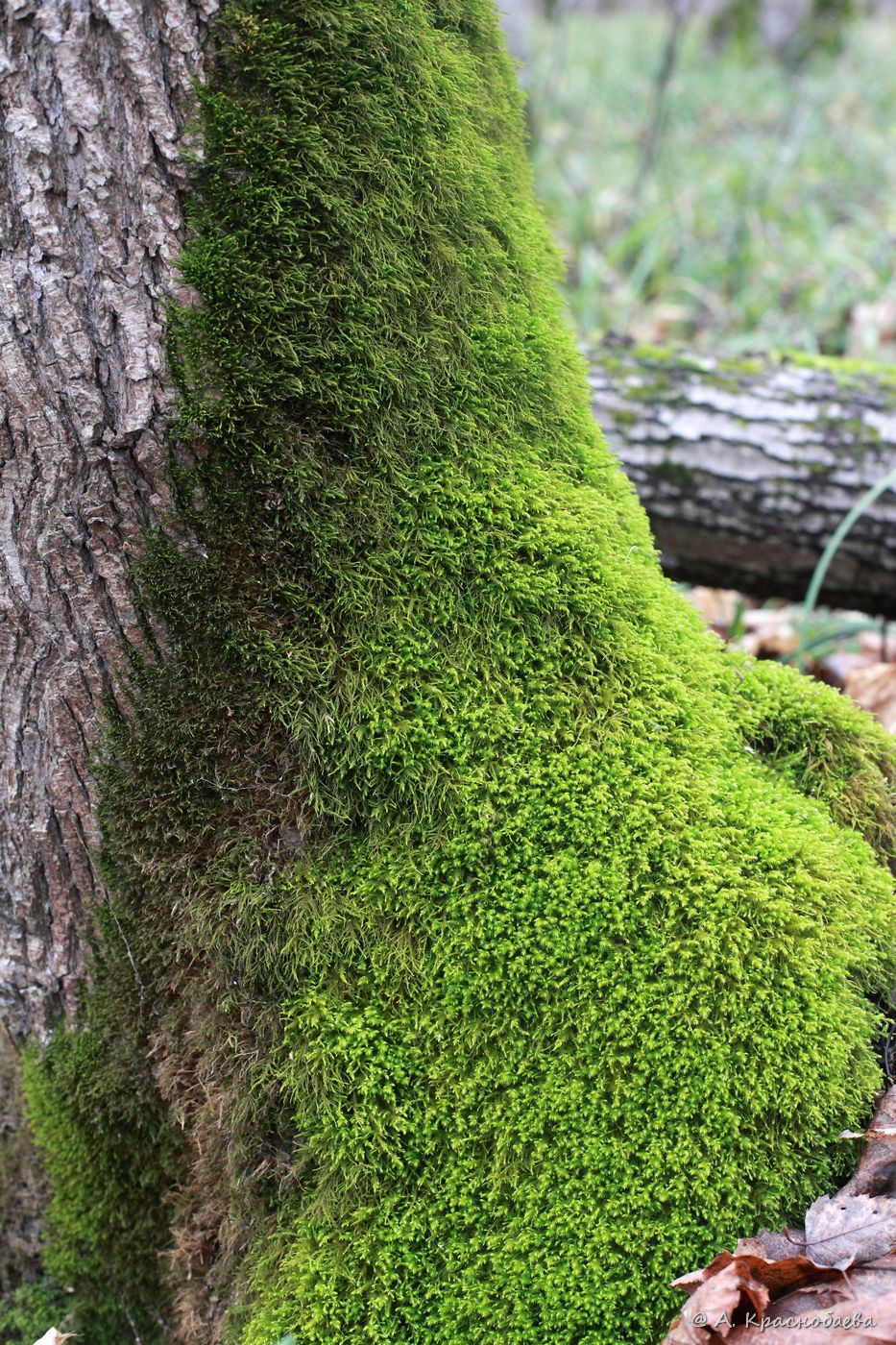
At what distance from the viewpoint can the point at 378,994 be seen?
1265 mm

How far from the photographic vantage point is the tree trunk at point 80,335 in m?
1.17

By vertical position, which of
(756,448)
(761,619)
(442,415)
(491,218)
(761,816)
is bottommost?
(761,619)

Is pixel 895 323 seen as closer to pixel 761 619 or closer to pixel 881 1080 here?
pixel 761 619

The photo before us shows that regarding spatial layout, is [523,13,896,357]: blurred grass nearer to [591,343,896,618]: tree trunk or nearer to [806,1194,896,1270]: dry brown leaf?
[591,343,896,618]: tree trunk

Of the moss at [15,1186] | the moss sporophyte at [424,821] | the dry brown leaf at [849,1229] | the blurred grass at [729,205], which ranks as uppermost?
the blurred grass at [729,205]

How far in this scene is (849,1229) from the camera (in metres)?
1.15

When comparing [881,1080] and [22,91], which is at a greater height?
[22,91]

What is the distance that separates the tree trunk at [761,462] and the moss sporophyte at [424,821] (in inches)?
67.5

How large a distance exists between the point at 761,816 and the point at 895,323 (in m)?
4.60

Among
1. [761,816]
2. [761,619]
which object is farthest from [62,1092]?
[761,619]

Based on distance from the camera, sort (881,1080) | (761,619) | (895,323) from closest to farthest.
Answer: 1. (881,1080)
2. (761,619)
3. (895,323)

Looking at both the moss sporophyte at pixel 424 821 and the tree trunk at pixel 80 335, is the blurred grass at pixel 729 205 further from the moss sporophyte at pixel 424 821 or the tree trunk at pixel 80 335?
the tree trunk at pixel 80 335

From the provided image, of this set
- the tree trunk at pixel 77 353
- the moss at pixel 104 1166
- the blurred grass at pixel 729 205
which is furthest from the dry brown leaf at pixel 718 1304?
the blurred grass at pixel 729 205

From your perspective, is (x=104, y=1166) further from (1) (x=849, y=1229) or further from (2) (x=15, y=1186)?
(1) (x=849, y=1229)
